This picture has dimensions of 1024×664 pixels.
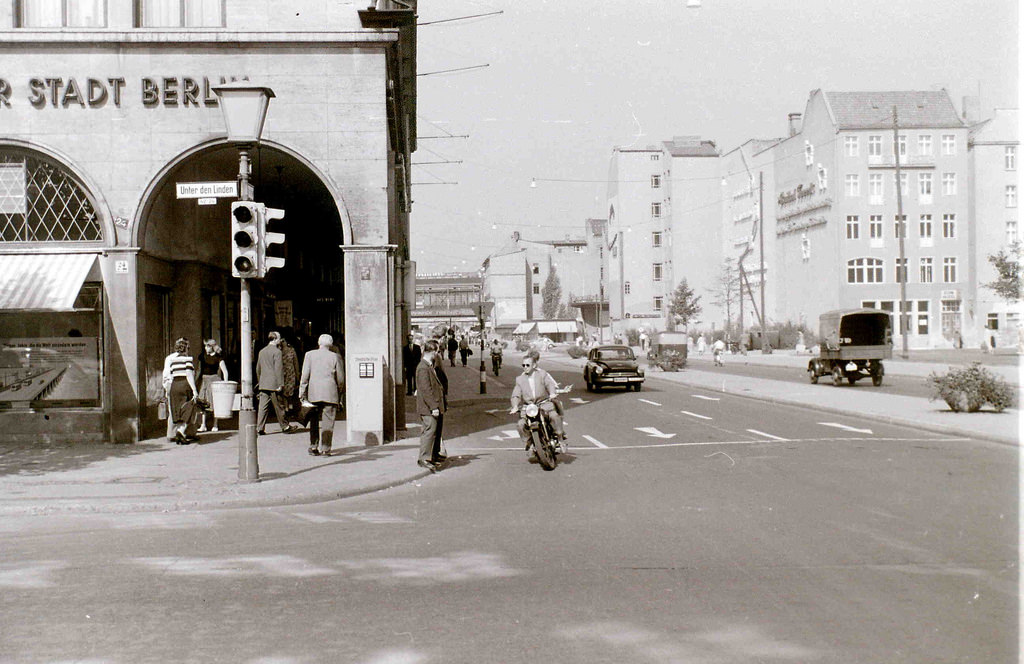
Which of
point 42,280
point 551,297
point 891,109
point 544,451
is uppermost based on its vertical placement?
point 891,109

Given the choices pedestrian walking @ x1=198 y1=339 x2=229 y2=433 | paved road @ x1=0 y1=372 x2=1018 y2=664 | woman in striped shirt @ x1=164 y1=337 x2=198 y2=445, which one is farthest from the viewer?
pedestrian walking @ x1=198 y1=339 x2=229 y2=433

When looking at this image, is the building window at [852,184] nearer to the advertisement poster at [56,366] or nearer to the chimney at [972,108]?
the chimney at [972,108]

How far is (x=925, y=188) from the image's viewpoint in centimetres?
7019

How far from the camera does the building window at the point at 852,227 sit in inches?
2751

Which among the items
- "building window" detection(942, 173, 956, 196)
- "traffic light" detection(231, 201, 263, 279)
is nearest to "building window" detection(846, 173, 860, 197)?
"building window" detection(942, 173, 956, 196)

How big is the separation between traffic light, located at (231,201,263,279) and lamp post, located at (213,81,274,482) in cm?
20

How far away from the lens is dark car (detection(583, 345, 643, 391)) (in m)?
31.1

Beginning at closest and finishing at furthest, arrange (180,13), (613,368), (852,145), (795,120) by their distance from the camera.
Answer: (180,13)
(613,368)
(852,145)
(795,120)

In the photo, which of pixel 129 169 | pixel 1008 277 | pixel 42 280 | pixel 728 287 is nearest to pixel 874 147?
pixel 728 287

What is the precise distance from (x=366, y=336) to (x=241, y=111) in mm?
5064

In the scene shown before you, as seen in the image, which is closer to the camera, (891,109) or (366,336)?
(366,336)

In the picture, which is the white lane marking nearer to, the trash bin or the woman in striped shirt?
the trash bin

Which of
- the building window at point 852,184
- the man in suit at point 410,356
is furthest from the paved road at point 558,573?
the building window at point 852,184

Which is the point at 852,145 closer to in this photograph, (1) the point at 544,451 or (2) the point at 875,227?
(2) the point at 875,227
